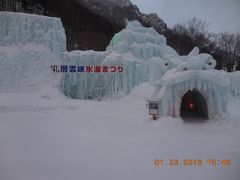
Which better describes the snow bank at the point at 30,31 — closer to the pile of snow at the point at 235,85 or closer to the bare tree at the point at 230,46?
the bare tree at the point at 230,46

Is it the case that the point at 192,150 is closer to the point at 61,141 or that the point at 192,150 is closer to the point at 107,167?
the point at 107,167

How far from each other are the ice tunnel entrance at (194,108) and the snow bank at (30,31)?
3799 millimetres

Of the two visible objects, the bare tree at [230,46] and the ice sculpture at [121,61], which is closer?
the bare tree at [230,46]

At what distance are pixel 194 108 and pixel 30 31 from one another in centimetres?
449

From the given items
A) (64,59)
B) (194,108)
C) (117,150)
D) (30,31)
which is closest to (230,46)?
(194,108)

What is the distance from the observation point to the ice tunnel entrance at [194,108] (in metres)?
3.44

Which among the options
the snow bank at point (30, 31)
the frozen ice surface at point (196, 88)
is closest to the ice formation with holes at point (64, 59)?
the snow bank at point (30, 31)

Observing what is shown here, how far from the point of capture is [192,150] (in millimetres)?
1753

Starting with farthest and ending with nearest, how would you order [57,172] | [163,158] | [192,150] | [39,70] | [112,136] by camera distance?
[39,70] < [112,136] < [192,150] < [163,158] < [57,172]

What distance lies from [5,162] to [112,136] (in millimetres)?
1121

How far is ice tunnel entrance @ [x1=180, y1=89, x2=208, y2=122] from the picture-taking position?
11.3ft

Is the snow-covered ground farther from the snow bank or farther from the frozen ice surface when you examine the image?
the snow bank

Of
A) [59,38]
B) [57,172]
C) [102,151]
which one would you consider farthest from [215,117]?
[59,38]

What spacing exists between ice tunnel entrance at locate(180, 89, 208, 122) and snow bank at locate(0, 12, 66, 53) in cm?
380
